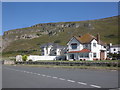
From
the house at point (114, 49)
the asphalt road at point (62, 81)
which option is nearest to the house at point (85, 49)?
the asphalt road at point (62, 81)

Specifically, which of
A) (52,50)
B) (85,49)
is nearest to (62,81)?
(85,49)

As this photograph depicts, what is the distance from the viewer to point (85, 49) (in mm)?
64125

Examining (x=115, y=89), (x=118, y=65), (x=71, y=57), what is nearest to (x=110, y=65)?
(x=118, y=65)

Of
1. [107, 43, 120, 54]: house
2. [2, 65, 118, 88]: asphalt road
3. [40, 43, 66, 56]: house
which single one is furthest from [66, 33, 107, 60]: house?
[107, 43, 120, 54]: house

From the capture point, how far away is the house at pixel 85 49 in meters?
62.9

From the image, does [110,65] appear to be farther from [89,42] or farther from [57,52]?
[57,52]

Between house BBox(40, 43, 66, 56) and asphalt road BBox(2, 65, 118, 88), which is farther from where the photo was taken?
house BBox(40, 43, 66, 56)

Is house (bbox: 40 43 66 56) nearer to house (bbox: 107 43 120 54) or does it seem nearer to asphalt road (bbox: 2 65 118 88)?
house (bbox: 107 43 120 54)

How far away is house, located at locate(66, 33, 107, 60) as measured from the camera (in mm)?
62906

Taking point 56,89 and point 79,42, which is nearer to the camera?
point 56,89

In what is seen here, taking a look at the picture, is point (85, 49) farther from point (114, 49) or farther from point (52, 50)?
point (114, 49)

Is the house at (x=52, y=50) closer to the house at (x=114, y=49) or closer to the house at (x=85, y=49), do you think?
the house at (x=114, y=49)

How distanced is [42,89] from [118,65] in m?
19.7

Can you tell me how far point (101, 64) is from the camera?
107 ft
